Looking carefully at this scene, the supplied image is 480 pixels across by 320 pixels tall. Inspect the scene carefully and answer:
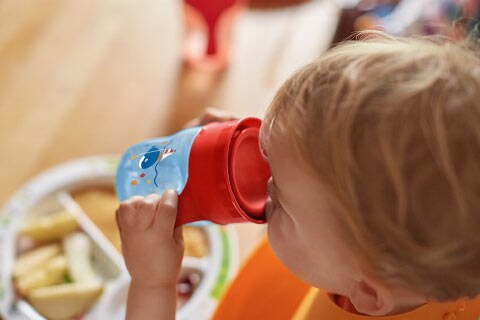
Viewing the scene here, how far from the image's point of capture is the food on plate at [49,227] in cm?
85

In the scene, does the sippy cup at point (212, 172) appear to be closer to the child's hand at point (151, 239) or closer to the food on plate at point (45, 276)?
the child's hand at point (151, 239)

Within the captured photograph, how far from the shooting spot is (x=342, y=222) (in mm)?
447

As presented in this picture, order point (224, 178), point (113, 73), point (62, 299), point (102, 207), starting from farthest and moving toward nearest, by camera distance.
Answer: point (113, 73), point (102, 207), point (62, 299), point (224, 178)

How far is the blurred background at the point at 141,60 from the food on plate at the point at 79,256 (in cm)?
18

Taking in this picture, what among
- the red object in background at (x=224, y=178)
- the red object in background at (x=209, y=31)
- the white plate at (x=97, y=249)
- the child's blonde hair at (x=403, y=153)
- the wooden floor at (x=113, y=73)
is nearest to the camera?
the child's blonde hair at (x=403, y=153)

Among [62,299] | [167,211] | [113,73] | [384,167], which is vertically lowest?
[62,299]

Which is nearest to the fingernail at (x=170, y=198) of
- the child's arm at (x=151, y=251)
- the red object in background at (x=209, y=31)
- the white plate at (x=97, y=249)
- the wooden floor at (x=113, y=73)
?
the child's arm at (x=151, y=251)

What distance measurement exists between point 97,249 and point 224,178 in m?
0.38

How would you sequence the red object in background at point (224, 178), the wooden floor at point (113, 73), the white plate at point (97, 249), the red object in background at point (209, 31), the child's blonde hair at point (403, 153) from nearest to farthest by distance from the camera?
the child's blonde hair at point (403, 153) → the red object in background at point (224, 178) → the white plate at point (97, 249) → the wooden floor at point (113, 73) → the red object in background at point (209, 31)

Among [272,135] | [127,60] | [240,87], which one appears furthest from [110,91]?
[272,135]

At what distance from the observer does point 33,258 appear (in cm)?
83

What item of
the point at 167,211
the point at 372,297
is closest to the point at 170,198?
the point at 167,211

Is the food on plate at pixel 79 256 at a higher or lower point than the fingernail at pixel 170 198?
lower

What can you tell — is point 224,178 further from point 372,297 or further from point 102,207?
point 102,207
